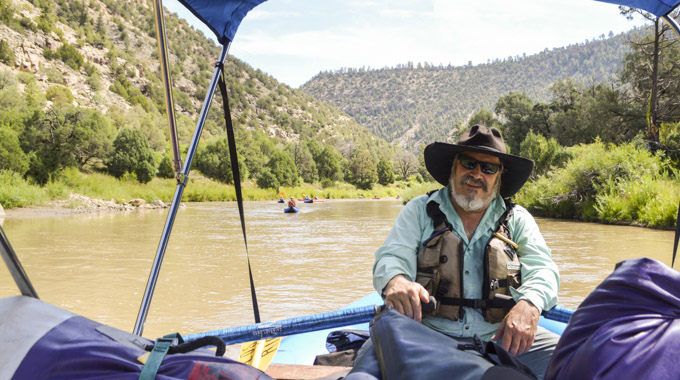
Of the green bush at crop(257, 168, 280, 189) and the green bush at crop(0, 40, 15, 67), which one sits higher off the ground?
the green bush at crop(0, 40, 15, 67)

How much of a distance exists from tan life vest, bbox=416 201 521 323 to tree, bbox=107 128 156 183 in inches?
1308

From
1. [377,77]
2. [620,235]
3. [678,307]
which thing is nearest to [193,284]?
[678,307]

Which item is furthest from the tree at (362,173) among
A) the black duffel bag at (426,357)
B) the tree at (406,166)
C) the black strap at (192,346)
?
the black strap at (192,346)

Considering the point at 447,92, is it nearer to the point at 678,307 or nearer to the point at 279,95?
the point at 279,95

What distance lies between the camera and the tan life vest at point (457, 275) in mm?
1886

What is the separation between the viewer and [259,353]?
202cm

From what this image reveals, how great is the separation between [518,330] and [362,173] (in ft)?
175

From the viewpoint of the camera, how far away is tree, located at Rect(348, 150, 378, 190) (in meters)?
53.9

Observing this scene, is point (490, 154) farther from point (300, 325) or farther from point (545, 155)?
point (545, 155)

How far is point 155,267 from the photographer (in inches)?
72.9

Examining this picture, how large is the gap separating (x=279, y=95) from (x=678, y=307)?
93411 millimetres

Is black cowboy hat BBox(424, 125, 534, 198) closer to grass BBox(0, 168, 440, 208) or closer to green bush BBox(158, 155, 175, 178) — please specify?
grass BBox(0, 168, 440, 208)

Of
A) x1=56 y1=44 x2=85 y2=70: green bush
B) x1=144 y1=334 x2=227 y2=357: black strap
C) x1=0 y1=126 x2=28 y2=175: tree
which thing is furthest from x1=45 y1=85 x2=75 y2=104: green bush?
x1=144 y1=334 x2=227 y2=357: black strap

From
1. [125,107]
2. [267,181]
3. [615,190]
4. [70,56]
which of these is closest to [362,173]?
[267,181]
